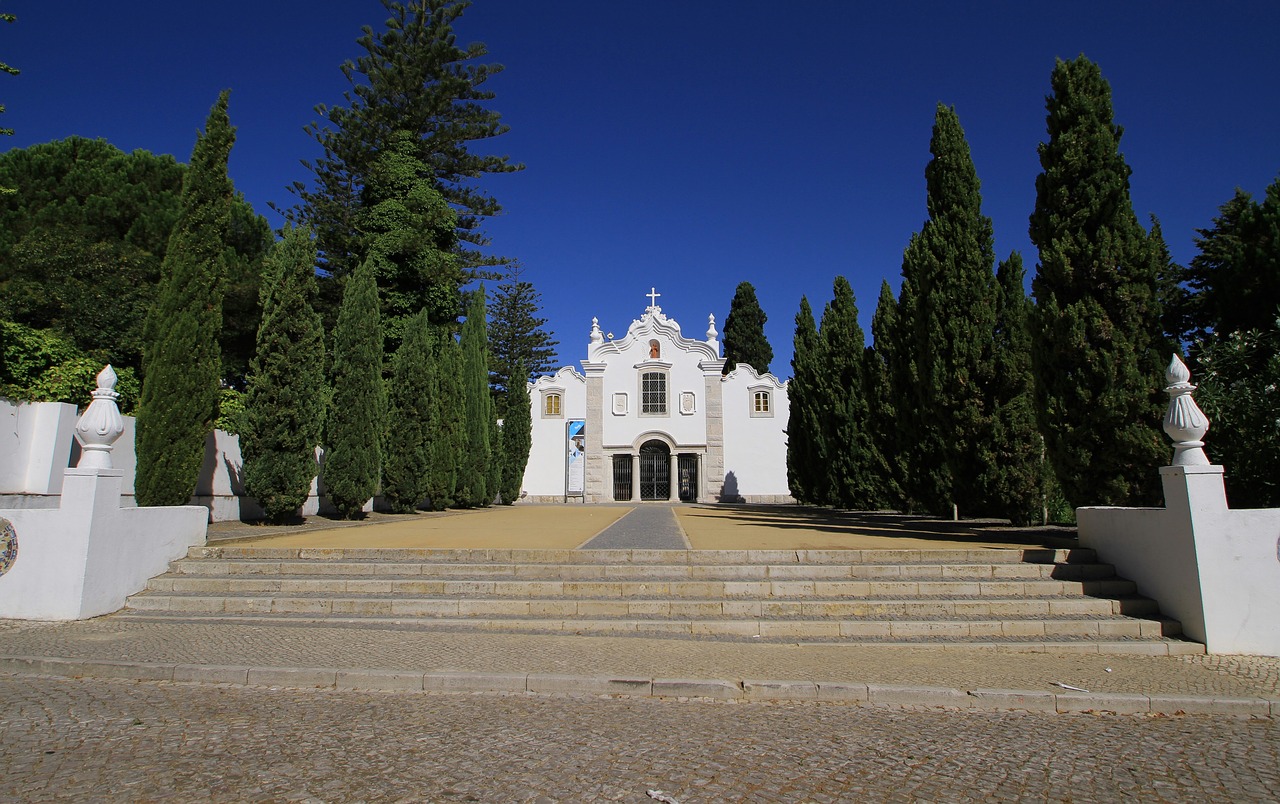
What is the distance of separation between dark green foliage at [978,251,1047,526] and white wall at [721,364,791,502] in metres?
19.2

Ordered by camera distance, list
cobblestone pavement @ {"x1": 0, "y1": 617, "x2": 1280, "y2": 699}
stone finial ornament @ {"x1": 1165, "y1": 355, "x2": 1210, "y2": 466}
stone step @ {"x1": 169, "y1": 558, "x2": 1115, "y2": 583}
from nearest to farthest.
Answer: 1. cobblestone pavement @ {"x1": 0, "y1": 617, "x2": 1280, "y2": 699}
2. stone finial ornament @ {"x1": 1165, "y1": 355, "x2": 1210, "y2": 466}
3. stone step @ {"x1": 169, "y1": 558, "x2": 1115, "y2": 583}

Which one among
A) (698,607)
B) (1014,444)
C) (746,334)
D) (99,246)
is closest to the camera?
(698,607)

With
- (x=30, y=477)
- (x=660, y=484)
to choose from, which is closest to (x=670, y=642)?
(x=30, y=477)

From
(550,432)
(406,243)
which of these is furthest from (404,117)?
(550,432)

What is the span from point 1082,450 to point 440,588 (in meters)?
7.21

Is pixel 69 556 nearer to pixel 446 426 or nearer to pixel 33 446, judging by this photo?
pixel 33 446

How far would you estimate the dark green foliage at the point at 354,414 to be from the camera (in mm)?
13469

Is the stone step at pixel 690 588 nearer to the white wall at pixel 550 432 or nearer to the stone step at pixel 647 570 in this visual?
the stone step at pixel 647 570

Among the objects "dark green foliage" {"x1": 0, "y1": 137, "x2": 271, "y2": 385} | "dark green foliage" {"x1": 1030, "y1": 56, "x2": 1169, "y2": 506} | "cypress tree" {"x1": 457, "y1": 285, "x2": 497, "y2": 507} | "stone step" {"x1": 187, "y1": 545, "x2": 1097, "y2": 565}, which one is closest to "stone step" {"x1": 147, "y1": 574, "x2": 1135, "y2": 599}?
"stone step" {"x1": 187, "y1": 545, "x2": 1097, "y2": 565}

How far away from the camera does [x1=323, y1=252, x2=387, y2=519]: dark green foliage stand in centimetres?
1347

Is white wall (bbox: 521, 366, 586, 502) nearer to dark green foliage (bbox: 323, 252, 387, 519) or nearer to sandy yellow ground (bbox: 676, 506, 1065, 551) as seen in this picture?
dark green foliage (bbox: 323, 252, 387, 519)

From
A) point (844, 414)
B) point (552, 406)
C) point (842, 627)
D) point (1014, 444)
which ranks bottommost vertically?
point (842, 627)

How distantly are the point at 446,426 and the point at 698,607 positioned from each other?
1333cm

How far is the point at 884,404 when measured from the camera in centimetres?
1667
